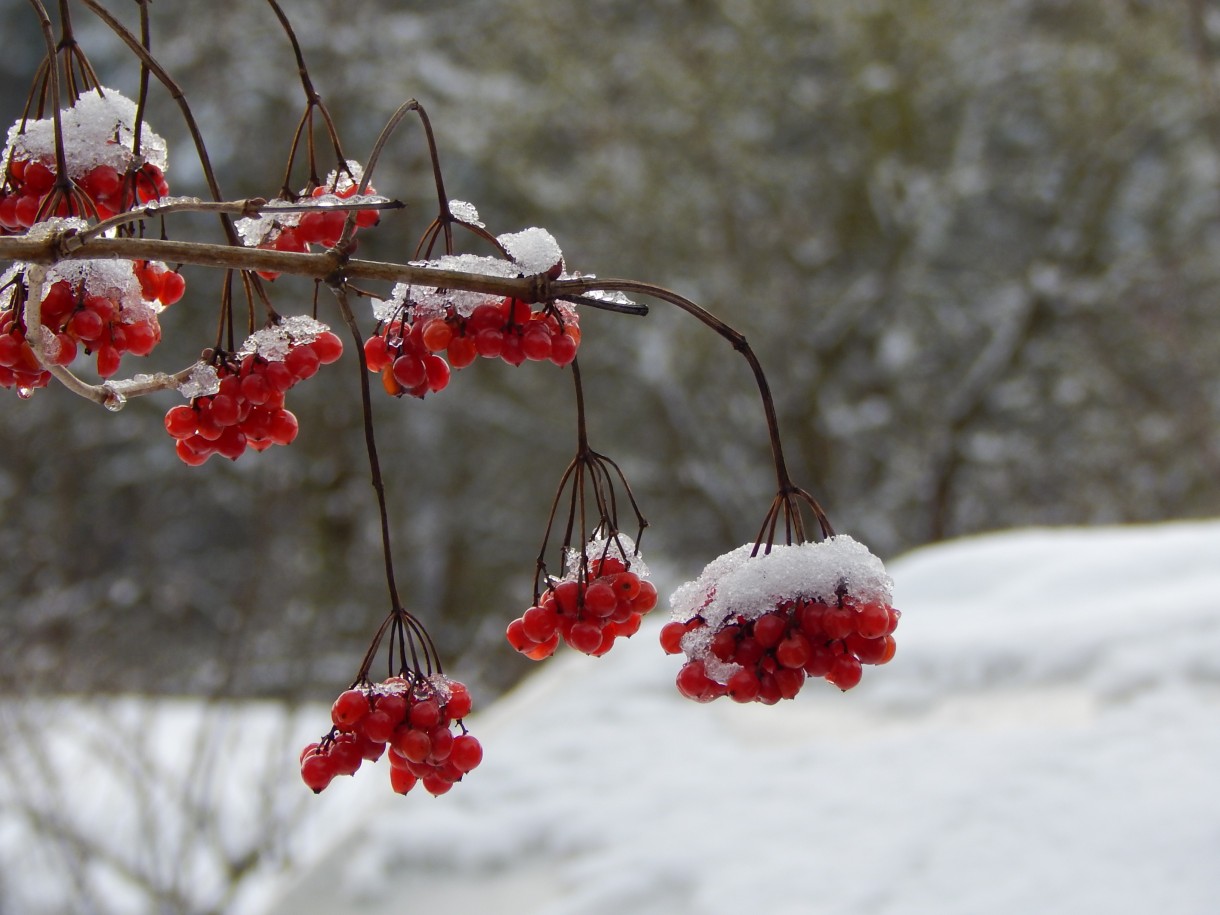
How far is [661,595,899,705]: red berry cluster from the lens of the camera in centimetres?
88

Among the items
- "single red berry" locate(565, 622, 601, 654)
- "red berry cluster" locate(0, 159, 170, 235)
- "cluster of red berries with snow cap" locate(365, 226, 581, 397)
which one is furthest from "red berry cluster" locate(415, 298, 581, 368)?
"red berry cluster" locate(0, 159, 170, 235)

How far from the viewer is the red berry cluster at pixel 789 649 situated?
88 cm

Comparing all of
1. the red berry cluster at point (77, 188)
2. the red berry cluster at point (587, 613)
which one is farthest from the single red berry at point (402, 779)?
the red berry cluster at point (77, 188)

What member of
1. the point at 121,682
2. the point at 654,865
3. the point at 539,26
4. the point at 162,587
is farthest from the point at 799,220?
the point at 654,865

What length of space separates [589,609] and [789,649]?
→ 7.0 inches

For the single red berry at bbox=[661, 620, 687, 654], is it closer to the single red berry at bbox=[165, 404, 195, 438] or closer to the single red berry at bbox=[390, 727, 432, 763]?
the single red berry at bbox=[390, 727, 432, 763]

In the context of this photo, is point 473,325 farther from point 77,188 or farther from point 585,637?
point 77,188

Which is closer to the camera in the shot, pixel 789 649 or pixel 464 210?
pixel 789 649

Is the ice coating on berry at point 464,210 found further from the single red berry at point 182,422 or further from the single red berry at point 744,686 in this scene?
the single red berry at point 744,686

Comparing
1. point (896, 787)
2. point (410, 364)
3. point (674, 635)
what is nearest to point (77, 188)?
point (410, 364)

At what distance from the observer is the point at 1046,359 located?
968 cm

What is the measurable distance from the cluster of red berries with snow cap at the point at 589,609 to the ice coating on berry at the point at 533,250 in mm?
244

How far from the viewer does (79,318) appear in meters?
0.94

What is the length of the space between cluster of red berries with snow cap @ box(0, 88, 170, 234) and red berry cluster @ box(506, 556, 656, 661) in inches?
20.1
